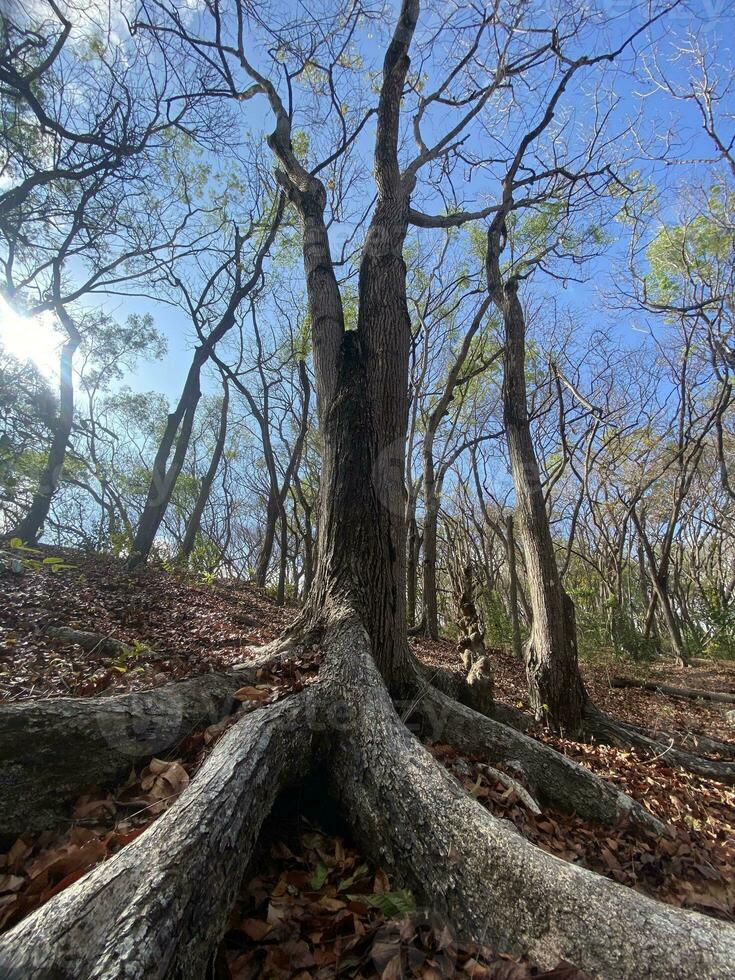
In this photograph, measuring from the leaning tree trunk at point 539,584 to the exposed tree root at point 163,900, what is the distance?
160 inches

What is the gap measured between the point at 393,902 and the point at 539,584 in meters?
4.23

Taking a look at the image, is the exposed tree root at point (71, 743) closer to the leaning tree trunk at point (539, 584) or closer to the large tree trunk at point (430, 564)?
the leaning tree trunk at point (539, 584)

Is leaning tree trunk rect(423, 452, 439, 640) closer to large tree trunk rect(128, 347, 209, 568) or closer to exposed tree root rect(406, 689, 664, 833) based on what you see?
large tree trunk rect(128, 347, 209, 568)

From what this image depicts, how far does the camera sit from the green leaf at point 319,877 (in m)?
1.94

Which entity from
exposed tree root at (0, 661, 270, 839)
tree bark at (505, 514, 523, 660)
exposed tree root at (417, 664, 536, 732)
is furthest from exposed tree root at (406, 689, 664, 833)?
tree bark at (505, 514, 523, 660)

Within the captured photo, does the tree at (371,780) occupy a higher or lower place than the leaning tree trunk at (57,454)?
lower

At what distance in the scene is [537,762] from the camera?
10.5 ft

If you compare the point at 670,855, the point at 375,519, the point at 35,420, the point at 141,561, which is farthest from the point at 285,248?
the point at 670,855

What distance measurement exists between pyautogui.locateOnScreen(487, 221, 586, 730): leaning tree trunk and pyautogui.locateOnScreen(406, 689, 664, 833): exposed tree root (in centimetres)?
190

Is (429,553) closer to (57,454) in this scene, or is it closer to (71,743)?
(71,743)

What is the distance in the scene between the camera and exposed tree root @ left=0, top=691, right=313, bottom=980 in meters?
1.13

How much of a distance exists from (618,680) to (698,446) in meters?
8.18

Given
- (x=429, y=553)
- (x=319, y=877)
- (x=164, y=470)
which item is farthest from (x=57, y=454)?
(x=319, y=877)

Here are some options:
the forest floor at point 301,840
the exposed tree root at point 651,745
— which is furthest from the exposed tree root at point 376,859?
the exposed tree root at point 651,745
